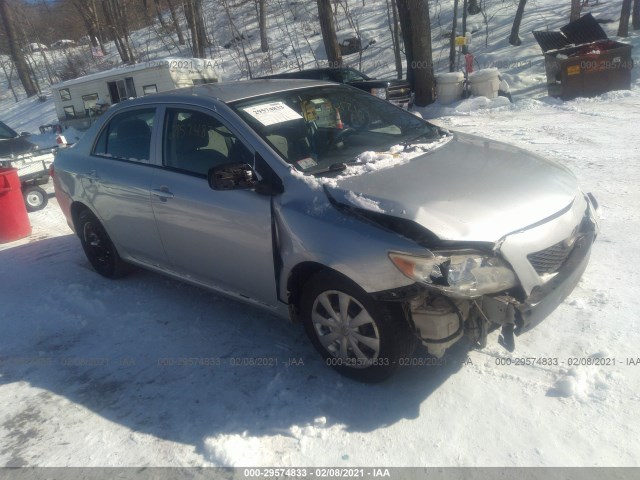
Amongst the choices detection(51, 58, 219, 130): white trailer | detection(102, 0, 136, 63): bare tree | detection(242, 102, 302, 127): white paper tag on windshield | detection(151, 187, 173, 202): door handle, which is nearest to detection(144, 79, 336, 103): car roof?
detection(242, 102, 302, 127): white paper tag on windshield

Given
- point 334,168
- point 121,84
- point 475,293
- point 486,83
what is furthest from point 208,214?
point 121,84

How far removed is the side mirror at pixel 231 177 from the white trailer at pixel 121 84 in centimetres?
1268

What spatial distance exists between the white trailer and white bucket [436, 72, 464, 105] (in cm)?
719

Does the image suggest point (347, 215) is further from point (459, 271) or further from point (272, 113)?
point (272, 113)

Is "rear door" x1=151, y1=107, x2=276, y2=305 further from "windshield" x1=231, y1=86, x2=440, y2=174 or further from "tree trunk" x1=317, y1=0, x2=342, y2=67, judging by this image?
"tree trunk" x1=317, y1=0, x2=342, y2=67

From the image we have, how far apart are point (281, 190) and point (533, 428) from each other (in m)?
1.87

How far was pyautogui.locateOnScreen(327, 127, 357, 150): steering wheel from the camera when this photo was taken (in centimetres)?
373

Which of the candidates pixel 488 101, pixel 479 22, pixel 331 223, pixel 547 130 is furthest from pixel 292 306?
pixel 479 22

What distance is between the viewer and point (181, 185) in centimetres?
378

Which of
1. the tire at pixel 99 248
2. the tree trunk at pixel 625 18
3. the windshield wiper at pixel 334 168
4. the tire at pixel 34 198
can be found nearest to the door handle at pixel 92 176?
the tire at pixel 99 248

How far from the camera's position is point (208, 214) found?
357cm

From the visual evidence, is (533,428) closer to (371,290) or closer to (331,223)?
(371,290)

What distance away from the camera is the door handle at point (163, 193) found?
386 centimetres

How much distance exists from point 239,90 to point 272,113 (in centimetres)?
54
